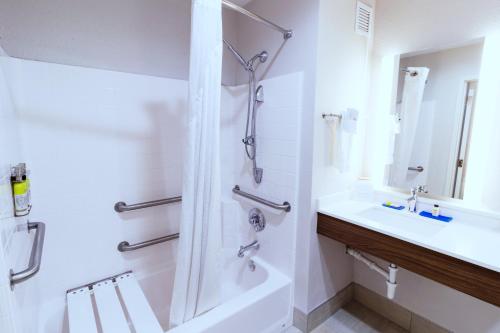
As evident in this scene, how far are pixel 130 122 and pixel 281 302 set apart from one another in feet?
4.95

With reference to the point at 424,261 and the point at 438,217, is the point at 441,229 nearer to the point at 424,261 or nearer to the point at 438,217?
the point at 438,217

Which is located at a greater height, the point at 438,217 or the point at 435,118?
the point at 435,118

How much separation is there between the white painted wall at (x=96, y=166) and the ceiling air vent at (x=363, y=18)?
1.25 metres

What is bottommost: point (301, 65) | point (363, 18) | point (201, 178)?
point (201, 178)

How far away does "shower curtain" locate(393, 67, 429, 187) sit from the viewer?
62.4 inches

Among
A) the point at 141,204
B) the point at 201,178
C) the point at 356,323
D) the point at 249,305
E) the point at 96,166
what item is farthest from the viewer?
the point at 356,323

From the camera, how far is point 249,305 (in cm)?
138

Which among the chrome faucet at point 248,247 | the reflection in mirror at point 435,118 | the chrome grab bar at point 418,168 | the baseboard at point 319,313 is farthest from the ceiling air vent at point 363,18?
the baseboard at point 319,313

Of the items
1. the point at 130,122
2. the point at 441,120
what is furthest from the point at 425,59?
the point at 130,122

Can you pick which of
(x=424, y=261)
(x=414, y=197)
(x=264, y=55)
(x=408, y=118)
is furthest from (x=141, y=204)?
(x=408, y=118)

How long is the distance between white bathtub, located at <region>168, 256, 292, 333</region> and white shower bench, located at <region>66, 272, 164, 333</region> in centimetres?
17

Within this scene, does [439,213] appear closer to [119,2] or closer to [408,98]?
[408,98]

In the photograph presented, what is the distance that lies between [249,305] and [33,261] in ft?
3.33

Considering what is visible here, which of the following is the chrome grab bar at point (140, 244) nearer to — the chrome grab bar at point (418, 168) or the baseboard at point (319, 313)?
the baseboard at point (319, 313)
